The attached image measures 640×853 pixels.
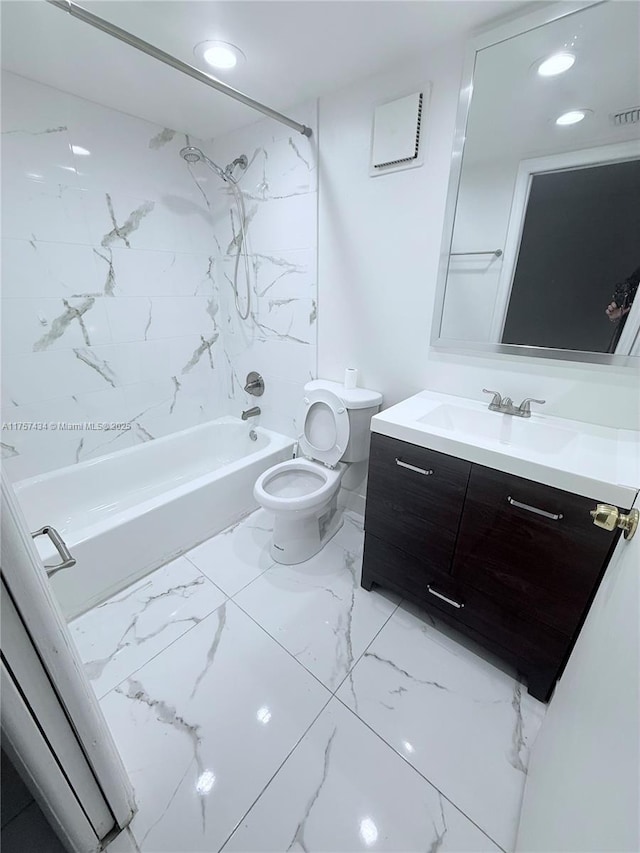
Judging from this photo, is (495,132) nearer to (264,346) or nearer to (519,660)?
(264,346)

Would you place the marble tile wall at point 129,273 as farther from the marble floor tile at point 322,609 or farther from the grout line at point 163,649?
the grout line at point 163,649

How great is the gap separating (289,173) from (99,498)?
2168 mm

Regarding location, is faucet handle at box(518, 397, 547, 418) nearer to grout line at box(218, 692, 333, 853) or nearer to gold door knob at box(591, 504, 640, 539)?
gold door knob at box(591, 504, 640, 539)

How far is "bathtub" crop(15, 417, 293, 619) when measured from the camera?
1.50 m

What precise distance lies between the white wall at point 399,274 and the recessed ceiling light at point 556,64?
0.94ft

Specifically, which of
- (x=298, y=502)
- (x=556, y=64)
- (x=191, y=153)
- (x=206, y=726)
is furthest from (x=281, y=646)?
(x=191, y=153)

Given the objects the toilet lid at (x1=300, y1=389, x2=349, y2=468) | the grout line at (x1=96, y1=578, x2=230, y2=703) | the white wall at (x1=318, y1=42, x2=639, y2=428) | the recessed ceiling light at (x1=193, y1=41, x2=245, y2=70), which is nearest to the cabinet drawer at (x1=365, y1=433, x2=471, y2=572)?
the toilet lid at (x1=300, y1=389, x2=349, y2=468)

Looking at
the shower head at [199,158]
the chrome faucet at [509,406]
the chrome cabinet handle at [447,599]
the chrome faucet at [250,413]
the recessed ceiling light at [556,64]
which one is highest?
the recessed ceiling light at [556,64]

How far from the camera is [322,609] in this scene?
153 centimetres

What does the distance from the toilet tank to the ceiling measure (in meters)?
1.33

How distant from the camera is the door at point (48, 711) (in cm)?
56

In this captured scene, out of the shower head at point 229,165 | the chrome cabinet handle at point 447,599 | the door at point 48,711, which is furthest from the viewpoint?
the shower head at point 229,165

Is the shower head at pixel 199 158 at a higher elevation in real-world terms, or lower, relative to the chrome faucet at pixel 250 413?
higher

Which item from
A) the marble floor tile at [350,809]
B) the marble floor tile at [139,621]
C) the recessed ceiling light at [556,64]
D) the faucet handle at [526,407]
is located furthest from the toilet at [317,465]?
the recessed ceiling light at [556,64]
